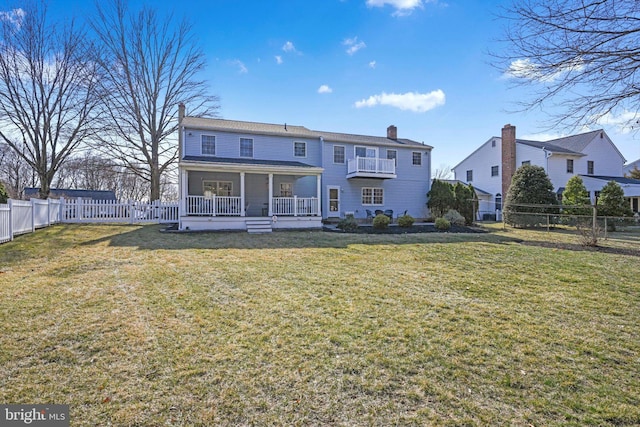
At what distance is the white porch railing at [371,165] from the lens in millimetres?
19564

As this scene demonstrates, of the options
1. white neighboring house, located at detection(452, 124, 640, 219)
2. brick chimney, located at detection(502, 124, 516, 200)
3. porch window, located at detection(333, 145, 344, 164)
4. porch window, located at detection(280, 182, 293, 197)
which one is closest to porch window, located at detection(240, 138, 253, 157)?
porch window, located at detection(280, 182, 293, 197)

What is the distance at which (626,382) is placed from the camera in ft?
9.38

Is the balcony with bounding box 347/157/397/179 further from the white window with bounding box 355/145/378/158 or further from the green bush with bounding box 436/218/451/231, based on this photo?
the green bush with bounding box 436/218/451/231

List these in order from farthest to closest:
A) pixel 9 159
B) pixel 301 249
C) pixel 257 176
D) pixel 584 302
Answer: pixel 9 159 → pixel 257 176 → pixel 301 249 → pixel 584 302

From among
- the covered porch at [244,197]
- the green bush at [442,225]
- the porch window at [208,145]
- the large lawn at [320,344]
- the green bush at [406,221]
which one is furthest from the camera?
the porch window at [208,145]

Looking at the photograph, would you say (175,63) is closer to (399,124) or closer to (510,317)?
(399,124)

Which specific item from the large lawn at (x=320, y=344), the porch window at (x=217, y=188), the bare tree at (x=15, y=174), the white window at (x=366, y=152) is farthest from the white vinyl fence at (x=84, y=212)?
the bare tree at (x=15, y=174)

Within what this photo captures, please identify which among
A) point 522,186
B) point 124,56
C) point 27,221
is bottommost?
point 27,221

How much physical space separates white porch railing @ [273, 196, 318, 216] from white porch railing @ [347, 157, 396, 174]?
15.8 feet

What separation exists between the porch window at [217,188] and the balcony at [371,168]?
24.4ft

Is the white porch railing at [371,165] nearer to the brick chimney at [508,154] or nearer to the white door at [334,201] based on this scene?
the white door at [334,201]

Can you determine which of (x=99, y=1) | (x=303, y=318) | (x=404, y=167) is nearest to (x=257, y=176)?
(x=404, y=167)

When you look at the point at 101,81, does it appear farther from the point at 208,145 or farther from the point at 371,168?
the point at 371,168

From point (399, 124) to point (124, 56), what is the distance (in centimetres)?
2068
